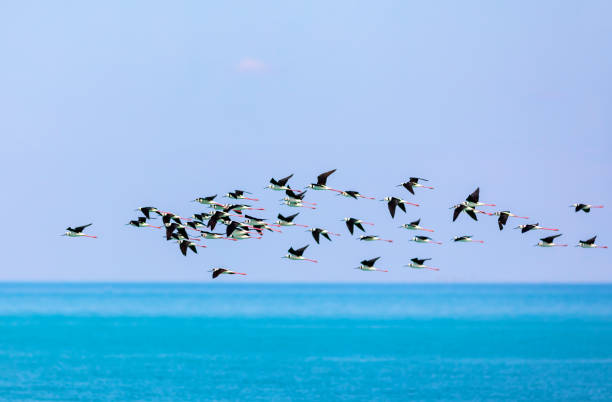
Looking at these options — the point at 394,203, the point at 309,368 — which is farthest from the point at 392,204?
the point at 309,368

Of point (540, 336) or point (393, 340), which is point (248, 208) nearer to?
point (393, 340)

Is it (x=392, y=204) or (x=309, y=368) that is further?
(x=309, y=368)

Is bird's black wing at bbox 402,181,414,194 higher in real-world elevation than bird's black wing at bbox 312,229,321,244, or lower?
higher

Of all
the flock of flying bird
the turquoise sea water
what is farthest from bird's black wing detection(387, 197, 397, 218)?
the turquoise sea water

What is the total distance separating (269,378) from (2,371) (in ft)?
109

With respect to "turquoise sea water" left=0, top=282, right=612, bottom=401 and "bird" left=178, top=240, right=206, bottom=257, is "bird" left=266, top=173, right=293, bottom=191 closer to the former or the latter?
"bird" left=178, top=240, right=206, bottom=257

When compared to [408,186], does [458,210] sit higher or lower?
lower

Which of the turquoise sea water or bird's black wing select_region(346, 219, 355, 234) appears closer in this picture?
bird's black wing select_region(346, 219, 355, 234)

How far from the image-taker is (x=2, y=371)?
13275 centimetres

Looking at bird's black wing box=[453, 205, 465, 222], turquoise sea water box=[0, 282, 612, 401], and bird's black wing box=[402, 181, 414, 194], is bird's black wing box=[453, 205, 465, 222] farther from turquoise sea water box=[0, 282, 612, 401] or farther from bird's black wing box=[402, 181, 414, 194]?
turquoise sea water box=[0, 282, 612, 401]

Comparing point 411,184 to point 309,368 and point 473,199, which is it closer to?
point 473,199

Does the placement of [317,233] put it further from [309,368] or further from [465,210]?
[309,368]

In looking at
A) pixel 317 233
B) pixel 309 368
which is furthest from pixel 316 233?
pixel 309 368

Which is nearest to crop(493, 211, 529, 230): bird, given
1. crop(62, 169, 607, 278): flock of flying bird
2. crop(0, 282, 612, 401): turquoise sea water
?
crop(62, 169, 607, 278): flock of flying bird
